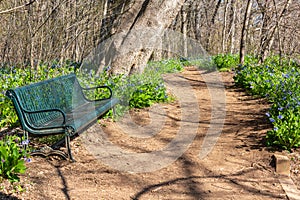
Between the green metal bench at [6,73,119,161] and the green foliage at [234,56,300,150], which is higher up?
the green metal bench at [6,73,119,161]

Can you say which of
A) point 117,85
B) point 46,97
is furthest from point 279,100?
point 46,97

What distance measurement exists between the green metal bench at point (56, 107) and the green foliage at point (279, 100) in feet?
8.16

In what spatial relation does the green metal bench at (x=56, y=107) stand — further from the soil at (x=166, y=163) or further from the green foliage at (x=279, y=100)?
the green foliage at (x=279, y=100)

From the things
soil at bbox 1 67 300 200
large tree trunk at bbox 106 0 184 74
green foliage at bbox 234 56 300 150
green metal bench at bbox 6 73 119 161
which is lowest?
soil at bbox 1 67 300 200

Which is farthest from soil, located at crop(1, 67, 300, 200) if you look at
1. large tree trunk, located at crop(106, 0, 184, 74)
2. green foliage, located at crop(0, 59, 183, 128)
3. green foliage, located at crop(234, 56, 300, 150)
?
large tree trunk, located at crop(106, 0, 184, 74)

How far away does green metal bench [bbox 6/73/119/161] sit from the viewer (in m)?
3.86

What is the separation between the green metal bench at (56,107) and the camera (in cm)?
386

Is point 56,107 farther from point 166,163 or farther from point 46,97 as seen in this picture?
point 166,163

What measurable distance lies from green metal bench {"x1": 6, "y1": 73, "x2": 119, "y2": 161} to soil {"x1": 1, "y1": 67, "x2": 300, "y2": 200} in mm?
346

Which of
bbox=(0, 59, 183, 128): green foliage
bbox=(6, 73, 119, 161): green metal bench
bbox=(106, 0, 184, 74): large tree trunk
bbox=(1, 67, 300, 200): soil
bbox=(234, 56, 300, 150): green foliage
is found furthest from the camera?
bbox=(106, 0, 184, 74): large tree trunk

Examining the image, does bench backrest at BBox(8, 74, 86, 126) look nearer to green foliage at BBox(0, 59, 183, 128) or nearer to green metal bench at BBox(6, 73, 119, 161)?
green metal bench at BBox(6, 73, 119, 161)

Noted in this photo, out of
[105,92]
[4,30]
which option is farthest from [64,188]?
[4,30]

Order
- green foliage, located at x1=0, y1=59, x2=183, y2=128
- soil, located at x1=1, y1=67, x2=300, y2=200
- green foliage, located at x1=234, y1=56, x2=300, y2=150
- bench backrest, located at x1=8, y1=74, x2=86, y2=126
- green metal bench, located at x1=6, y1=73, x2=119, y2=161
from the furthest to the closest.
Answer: green foliage, located at x1=0, y1=59, x2=183, y2=128 → green foliage, located at x1=234, y1=56, x2=300, y2=150 → bench backrest, located at x1=8, y1=74, x2=86, y2=126 → green metal bench, located at x1=6, y1=73, x2=119, y2=161 → soil, located at x1=1, y1=67, x2=300, y2=200

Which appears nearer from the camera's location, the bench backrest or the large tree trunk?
the bench backrest
